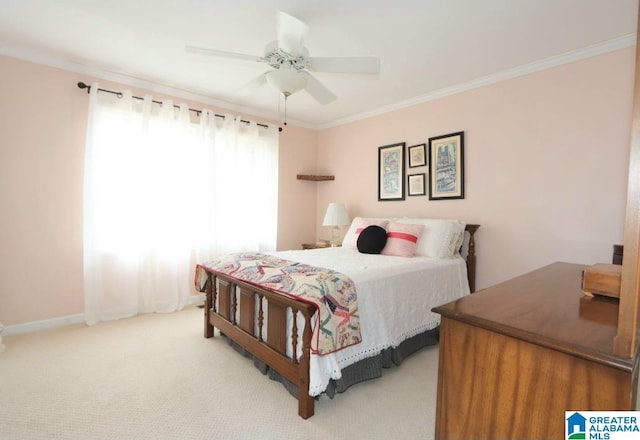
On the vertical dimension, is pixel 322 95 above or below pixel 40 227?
above

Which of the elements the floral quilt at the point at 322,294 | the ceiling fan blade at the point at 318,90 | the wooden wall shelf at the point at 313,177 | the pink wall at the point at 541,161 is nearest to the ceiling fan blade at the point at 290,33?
the ceiling fan blade at the point at 318,90

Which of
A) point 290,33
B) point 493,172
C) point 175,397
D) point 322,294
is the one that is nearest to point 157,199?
point 175,397

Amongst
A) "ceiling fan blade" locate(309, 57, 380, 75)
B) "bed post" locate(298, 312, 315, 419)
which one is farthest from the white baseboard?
"ceiling fan blade" locate(309, 57, 380, 75)

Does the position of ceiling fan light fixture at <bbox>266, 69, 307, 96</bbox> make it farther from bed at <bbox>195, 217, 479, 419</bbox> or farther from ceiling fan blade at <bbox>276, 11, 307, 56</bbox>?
bed at <bbox>195, 217, 479, 419</bbox>

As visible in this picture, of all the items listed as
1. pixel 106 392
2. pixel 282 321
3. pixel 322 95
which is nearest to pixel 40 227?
pixel 106 392

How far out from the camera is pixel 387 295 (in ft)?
6.87

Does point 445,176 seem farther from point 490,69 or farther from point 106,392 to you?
point 106,392

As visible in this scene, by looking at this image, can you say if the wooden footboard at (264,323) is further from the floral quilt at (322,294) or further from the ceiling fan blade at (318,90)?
the ceiling fan blade at (318,90)

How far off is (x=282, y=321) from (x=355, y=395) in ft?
2.14

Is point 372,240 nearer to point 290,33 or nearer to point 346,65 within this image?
point 346,65

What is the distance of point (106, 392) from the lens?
187cm

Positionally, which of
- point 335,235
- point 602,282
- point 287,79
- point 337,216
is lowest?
point 335,235

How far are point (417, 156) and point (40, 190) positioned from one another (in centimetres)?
385

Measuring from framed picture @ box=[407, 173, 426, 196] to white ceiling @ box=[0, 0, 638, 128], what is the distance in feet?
3.27
